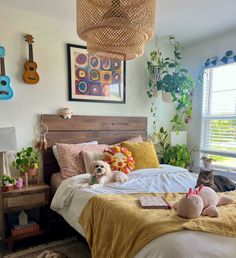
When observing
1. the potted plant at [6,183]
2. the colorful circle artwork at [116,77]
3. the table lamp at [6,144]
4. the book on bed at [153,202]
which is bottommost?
the potted plant at [6,183]

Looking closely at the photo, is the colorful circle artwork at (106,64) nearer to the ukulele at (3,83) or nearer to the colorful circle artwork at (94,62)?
the colorful circle artwork at (94,62)

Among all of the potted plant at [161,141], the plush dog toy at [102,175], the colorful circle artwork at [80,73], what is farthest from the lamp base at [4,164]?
the potted plant at [161,141]

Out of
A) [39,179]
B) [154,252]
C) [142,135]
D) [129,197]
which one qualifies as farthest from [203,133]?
[154,252]

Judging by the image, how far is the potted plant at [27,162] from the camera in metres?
2.32

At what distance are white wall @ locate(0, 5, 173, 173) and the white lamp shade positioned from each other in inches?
8.4

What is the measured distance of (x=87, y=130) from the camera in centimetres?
288

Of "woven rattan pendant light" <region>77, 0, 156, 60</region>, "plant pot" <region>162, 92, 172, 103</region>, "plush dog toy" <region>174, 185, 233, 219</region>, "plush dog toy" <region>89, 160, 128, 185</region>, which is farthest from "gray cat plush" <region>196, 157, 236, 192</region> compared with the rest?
"plant pot" <region>162, 92, 172, 103</region>

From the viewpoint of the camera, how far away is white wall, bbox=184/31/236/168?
3.19m

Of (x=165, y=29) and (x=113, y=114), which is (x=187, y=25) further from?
(x=113, y=114)

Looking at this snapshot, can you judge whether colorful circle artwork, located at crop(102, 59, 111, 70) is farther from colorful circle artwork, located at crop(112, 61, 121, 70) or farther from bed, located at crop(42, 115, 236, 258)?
bed, located at crop(42, 115, 236, 258)

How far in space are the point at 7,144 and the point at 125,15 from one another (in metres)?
1.64

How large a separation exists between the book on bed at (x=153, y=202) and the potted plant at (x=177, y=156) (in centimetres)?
172

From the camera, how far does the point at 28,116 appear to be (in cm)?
255

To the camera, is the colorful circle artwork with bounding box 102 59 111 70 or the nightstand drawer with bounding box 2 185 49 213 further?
the colorful circle artwork with bounding box 102 59 111 70
